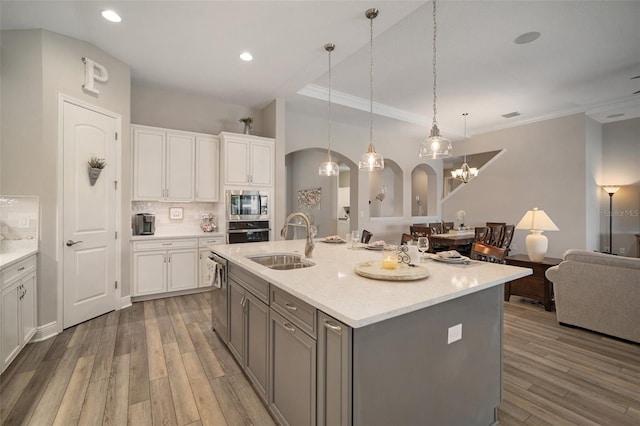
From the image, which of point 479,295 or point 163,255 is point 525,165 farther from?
point 163,255

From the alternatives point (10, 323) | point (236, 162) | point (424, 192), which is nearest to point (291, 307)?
point (10, 323)

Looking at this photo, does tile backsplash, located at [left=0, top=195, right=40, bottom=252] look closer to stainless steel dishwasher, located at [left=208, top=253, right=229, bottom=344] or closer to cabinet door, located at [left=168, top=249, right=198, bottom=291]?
cabinet door, located at [left=168, top=249, right=198, bottom=291]

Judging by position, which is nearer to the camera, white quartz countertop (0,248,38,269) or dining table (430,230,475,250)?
white quartz countertop (0,248,38,269)

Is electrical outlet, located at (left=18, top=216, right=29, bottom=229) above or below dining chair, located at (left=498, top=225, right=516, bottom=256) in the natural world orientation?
above

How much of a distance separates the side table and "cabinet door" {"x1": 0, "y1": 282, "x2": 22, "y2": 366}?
5.41m

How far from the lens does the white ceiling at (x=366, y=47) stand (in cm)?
279

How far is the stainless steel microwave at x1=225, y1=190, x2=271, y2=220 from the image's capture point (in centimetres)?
452

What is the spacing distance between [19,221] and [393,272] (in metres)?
3.62

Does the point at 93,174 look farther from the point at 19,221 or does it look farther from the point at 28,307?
the point at 28,307

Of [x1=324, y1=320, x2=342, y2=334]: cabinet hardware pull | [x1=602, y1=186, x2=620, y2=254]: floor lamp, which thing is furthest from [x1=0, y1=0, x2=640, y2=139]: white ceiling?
[x1=324, y1=320, x2=342, y2=334]: cabinet hardware pull

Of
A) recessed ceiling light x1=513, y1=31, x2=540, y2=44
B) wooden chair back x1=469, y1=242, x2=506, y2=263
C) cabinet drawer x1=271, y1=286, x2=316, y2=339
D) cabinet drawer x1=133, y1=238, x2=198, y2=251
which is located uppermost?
recessed ceiling light x1=513, y1=31, x2=540, y2=44

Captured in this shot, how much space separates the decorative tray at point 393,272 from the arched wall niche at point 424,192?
21.5ft

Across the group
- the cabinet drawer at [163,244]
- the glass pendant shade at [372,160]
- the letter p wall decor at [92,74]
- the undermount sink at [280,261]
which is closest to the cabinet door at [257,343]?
the undermount sink at [280,261]

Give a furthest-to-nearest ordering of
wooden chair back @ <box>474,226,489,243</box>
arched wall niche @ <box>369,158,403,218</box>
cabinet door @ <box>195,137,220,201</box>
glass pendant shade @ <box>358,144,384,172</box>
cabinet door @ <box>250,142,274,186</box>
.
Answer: arched wall niche @ <box>369,158,403,218</box>
wooden chair back @ <box>474,226,489,243</box>
cabinet door @ <box>250,142,274,186</box>
cabinet door @ <box>195,137,220,201</box>
glass pendant shade @ <box>358,144,384,172</box>
